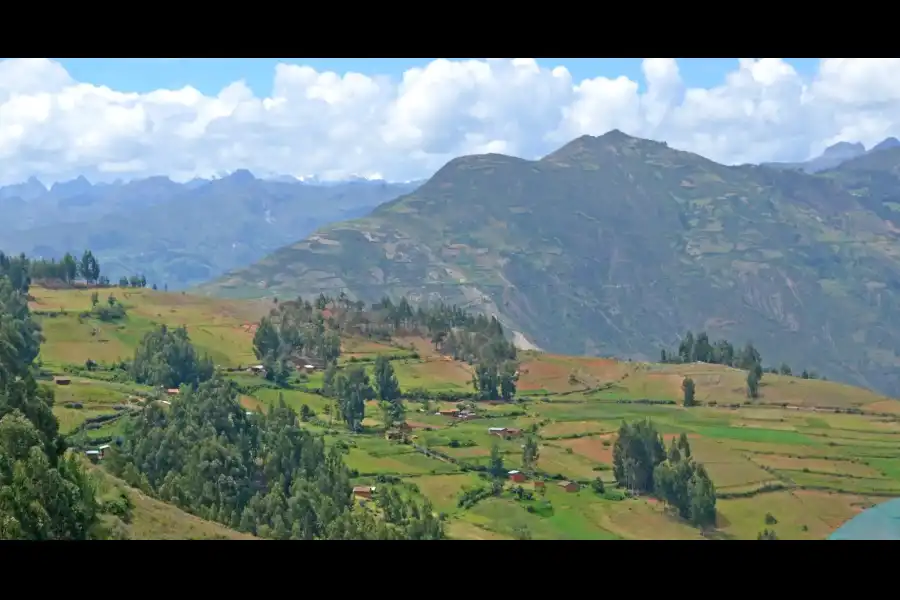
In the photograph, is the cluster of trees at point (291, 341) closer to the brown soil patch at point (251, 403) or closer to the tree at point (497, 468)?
the brown soil patch at point (251, 403)

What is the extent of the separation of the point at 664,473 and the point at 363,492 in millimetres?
17409

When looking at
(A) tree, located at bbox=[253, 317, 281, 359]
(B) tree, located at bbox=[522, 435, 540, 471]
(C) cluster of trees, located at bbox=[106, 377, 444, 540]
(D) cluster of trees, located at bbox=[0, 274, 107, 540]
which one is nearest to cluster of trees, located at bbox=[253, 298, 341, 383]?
(A) tree, located at bbox=[253, 317, 281, 359]

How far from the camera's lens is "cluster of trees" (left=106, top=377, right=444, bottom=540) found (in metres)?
38.6

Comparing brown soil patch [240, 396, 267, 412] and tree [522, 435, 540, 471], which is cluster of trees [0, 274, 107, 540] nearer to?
tree [522, 435, 540, 471]

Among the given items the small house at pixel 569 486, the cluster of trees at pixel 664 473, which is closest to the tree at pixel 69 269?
the small house at pixel 569 486

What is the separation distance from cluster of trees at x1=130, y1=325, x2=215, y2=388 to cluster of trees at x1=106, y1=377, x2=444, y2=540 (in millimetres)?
16441

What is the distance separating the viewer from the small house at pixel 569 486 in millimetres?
54500

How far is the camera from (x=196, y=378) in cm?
7444

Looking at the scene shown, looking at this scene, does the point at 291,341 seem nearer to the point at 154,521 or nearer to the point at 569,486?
the point at 569,486

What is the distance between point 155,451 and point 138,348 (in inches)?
1215

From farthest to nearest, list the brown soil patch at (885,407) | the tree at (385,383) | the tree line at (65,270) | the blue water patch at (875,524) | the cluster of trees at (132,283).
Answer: the cluster of trees at (132,283) → the tree line at (65,270) → the brown soil patch at (885,407) → the tree at (385,383) → the blue water patch at (875,524)

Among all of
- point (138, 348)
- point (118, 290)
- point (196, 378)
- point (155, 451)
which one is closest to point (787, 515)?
point (155, 451)

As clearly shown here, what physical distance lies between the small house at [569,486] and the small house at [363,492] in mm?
11757
